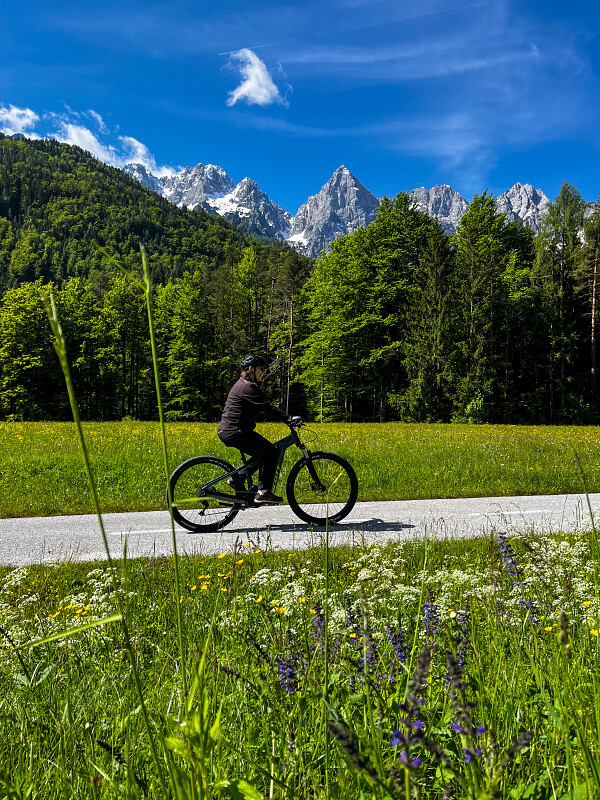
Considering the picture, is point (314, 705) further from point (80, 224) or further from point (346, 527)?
point (80, 224)

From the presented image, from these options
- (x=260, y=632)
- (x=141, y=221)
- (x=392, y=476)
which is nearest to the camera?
(x=260, y=632)

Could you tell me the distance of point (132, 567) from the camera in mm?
4707

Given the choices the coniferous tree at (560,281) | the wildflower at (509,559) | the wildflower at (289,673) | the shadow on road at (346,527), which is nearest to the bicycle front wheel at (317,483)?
the shadow on road at (346,527)

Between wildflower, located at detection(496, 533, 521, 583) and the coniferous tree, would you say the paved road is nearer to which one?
wildflower, located at detection(496, 533, 521, 583)

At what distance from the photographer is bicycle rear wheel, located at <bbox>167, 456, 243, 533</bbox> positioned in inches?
276

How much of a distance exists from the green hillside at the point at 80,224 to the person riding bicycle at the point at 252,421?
3956 inches

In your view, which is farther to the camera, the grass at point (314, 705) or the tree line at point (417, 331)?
the tree line at point (417, 331)

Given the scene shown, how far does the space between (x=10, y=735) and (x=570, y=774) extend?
1712mm

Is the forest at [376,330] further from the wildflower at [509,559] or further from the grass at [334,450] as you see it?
the wildflower at [509,559]

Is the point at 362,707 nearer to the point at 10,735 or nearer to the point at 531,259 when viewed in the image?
the point at 10,735

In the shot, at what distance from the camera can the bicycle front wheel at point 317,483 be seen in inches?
279

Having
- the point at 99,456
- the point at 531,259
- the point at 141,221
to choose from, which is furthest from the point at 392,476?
the point at 141,221

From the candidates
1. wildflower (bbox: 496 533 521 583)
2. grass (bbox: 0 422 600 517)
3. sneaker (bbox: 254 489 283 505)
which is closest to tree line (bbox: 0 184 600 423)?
grass (bbox: 0 422 600 517)

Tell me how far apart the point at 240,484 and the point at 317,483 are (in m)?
1.11
